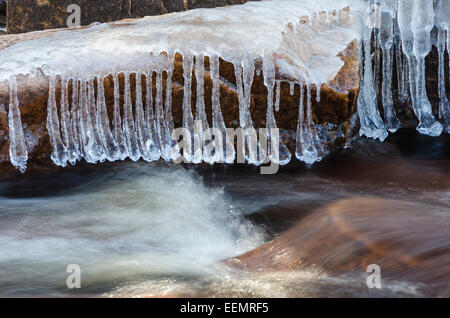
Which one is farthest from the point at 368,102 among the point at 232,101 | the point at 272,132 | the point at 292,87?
the point at 232,101

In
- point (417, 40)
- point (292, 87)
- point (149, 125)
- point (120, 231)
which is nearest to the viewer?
point (120, 231)

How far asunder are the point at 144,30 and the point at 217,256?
2694mm

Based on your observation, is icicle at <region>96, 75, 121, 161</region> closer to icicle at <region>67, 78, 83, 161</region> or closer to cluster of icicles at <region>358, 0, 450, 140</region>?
icicle at <region>67, 78, 83, 161</region>

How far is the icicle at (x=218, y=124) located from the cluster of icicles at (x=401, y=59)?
163cm

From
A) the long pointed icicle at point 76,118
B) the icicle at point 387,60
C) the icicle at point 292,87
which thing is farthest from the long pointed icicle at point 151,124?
the icicle at point 387,60

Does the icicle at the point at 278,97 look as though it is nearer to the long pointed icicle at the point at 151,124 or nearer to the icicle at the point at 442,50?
the long pointed icicle at the point at 151,124

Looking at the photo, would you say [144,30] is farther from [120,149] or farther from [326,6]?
[326,6]

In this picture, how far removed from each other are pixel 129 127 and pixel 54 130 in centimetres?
74

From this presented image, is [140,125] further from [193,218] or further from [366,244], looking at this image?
[366,244]

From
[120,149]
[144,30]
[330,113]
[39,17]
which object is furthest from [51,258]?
[39,17]

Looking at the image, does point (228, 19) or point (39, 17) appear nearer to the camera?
point (228, 19)

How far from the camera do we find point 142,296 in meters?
2.46

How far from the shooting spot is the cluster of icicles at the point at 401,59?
17.6 feet

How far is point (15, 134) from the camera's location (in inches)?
192
